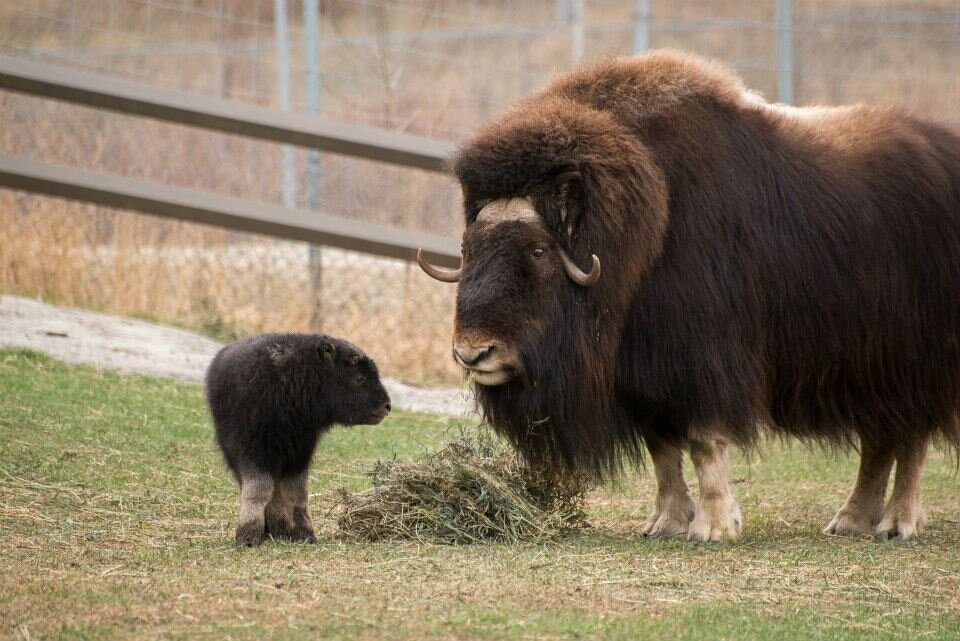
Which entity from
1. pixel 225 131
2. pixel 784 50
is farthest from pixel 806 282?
pixel 784 50

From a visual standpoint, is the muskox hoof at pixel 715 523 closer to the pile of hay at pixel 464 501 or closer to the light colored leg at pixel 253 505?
the pile of hay at pixel 464 501

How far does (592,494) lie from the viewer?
543 centimetres

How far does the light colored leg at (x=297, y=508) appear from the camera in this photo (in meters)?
4.15

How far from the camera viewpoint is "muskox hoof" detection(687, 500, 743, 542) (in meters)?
4.36

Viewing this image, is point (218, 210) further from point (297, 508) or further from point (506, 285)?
point (506, 285)

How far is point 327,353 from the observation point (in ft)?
14.0

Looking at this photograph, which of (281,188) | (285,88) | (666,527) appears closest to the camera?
(666,527)

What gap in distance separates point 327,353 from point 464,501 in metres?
0.65

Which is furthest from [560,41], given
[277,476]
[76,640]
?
[76,640]

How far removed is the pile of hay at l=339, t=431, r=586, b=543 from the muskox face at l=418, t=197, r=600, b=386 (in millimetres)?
399

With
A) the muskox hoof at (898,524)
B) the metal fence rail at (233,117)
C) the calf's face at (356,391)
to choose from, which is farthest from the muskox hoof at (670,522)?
the metal fence rail at (233,117)

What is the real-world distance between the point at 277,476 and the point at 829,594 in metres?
1.69

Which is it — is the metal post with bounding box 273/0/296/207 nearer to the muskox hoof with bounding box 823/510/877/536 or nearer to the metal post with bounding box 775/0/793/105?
the metal post with bounding box 775/0/793/105

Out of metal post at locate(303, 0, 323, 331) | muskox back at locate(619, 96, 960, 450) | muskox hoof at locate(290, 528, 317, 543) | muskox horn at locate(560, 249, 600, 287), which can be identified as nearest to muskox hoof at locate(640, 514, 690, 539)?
muskox back at locate(619, 96, 960, 450)
